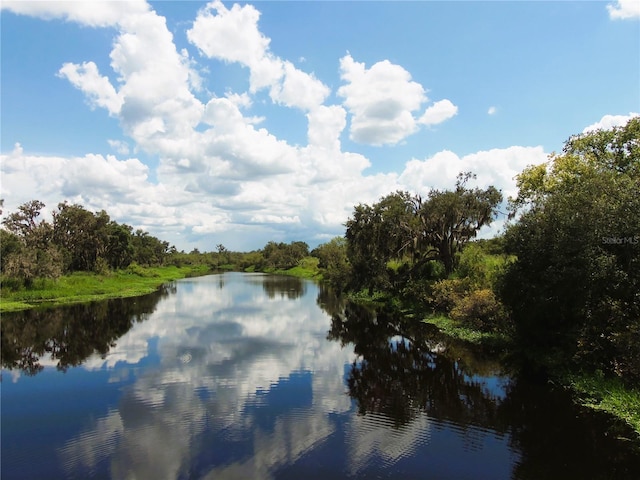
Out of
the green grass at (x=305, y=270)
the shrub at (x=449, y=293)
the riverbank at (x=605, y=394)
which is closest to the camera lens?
the riverbank at (x=605, y=394)

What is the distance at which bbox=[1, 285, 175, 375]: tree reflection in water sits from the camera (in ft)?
76.2

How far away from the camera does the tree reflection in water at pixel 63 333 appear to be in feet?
76.2

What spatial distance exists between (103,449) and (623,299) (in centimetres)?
1890

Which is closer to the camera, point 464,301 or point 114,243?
point 464,301

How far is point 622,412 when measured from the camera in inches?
524

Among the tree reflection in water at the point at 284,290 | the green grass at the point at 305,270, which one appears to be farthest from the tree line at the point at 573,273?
the green grass at the point at 305,270

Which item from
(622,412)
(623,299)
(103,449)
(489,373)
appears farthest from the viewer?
(489,373)

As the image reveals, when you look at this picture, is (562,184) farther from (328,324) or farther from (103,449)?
(103,449)

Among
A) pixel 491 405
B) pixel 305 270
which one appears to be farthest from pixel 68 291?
pixel 305 270

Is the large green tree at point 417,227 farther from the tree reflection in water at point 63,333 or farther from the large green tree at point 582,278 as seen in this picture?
the tree reflection in water at point 63,333

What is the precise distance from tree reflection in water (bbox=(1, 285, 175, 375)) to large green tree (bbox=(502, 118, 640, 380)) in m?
23.4

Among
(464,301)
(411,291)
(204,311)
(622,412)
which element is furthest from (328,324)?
(622,412)

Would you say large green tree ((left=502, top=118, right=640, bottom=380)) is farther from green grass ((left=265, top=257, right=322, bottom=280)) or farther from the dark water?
green grass ((left=265, top=257, right=322, bottom=280))

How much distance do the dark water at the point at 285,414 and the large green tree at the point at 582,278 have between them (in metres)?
2.53
